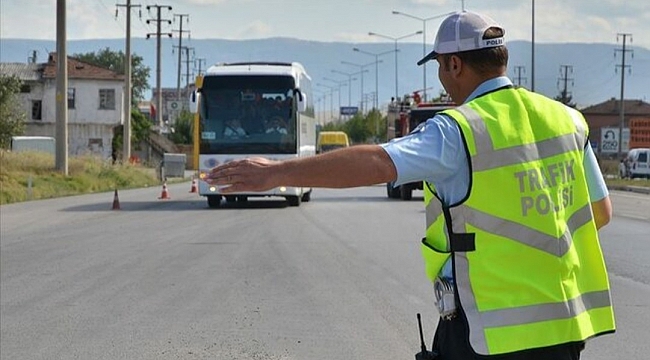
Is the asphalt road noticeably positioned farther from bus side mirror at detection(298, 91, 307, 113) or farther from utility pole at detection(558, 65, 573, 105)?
utility pole at detection(558, 65, 573, 105)

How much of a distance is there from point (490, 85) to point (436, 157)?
45cm

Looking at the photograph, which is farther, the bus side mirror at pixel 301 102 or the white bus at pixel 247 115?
the white bus at pixel 247 115

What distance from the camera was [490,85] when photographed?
361cm

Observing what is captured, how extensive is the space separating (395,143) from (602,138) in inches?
2355

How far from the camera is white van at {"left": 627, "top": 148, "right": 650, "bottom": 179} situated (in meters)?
59.6

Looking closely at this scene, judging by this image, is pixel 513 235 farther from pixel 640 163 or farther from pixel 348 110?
pixel 348 110

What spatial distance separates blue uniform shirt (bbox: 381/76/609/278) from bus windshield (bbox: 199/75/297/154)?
22.9 m

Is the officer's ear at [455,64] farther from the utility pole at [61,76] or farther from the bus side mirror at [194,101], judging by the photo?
the utility pole at [61,76]

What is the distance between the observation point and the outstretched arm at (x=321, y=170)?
3293 millimetres

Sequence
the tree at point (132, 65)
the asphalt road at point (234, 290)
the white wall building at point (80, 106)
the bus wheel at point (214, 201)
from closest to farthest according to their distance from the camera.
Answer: the asphalt road at point (234, 290), the bus wheel at point (214, 201), the white wall building at point (80, 106), the tree at point (132, 65)

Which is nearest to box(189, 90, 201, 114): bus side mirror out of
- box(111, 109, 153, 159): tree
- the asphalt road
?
the asphalt road

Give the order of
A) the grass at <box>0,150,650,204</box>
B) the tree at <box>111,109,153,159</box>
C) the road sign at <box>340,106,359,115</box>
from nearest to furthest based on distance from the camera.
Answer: the grass at <box>0,150,650,204</box> < the tree at <box>111,109,153,159</box> < the road sign at <box>340,106,359,115</box>

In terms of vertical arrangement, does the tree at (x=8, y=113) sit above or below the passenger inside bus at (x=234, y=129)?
above

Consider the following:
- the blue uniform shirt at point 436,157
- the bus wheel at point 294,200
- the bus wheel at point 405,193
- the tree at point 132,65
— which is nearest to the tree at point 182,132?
the tree at point 132,65
